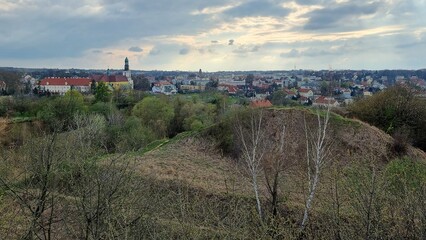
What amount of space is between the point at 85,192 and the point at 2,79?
79372 mm

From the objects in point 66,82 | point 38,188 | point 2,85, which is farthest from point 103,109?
point 66,82

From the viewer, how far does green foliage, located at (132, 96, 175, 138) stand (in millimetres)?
39125

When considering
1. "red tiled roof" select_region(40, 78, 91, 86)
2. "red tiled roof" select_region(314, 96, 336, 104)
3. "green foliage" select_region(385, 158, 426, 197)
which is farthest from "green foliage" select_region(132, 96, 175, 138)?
"red tiled roof" select_region(40, 78, 91, 86)

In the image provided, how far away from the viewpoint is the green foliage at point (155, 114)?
128 feet

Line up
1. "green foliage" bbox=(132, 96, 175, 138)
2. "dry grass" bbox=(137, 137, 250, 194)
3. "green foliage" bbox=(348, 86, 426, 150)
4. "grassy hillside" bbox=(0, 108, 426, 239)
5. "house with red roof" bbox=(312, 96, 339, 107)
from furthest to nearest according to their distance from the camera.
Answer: "green foliage" bbox=(132, 96, 175, 138) < "green foliage" bbox=(348, 86, 426, 150) < "dry grass" bbox=(137, 137, 250, 194) < "house with red roof" bbox=(312, 96, 339, 107) < "grassy hillside" bbox=(0, 108, 426, 239)

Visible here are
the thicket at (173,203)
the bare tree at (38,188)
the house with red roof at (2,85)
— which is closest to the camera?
the thicket at (173,203)

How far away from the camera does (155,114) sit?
1575 inches

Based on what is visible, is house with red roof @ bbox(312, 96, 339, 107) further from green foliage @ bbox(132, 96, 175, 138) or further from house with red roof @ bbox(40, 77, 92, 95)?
house with red roof @ bbox(40, 77, 92, 95)

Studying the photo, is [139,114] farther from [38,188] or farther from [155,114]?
[38,188]

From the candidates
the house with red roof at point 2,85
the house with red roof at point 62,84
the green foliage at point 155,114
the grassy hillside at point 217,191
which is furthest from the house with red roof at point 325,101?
the house with red roof at point 62,84

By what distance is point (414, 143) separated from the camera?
24812 mm

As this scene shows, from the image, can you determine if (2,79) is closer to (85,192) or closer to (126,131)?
(126,131)

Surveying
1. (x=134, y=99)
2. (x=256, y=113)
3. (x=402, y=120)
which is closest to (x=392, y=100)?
(x=402, y=120)

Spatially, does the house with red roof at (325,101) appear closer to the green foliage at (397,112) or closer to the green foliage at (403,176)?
the green foliage at (397,112)
